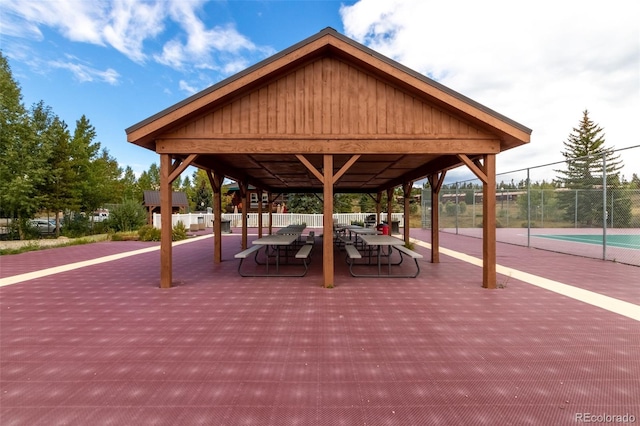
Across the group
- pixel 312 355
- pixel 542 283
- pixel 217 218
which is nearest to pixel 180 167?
pixel 217 218

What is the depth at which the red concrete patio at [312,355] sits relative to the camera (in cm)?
251

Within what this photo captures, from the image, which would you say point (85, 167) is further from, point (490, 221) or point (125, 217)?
point (490, 221)

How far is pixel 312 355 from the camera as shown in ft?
11.3

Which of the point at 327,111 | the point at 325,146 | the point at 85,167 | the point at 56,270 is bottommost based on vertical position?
the point at 56,270

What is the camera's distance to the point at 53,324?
441 centimetres

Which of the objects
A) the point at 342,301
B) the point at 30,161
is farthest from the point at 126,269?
the point at 30,161

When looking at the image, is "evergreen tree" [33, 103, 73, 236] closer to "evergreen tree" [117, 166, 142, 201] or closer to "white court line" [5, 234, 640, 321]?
"evergreen tree" [117, 166, 142, 201]

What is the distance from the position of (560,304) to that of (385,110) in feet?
15.2

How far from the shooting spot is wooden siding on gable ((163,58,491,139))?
6293 millimetres

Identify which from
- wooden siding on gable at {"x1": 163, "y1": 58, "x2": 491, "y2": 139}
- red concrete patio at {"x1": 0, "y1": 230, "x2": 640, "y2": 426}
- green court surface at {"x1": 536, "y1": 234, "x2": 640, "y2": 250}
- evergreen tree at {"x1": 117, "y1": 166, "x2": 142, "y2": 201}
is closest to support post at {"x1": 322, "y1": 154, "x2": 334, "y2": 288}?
red concrete patio at {"x1": 0, "y1": 230, "x2": 640, "y2": 426}

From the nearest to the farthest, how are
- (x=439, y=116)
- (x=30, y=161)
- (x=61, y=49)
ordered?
(x=439, y=116)
(x=30, y=161)
(x=61, y=49)

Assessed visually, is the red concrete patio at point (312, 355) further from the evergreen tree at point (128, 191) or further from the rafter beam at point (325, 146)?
the evergreen tree at point (128, 191)

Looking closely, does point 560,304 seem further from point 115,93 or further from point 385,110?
point 115,93

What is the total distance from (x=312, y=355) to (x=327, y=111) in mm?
4586
